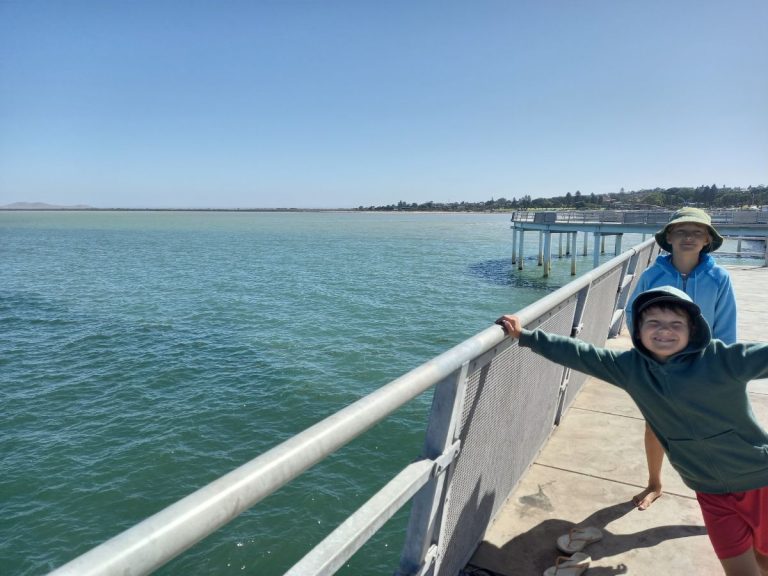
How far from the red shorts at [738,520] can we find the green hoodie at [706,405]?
0.06m

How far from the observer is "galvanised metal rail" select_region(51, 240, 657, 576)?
3.43 feet

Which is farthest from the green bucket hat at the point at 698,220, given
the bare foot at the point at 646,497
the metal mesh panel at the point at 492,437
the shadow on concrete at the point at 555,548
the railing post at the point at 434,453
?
the railing post at the point at 434,453

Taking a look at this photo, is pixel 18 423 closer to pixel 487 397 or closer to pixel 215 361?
pixel 215 361

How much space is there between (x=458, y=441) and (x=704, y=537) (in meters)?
1.80

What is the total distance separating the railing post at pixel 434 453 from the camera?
2.12 meters

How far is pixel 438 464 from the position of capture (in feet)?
6.80

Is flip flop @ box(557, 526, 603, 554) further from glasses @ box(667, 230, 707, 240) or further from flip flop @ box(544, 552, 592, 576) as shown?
glasses @ box(667, 230, 707, 240)

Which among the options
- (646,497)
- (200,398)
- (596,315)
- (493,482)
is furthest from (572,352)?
(200,398)

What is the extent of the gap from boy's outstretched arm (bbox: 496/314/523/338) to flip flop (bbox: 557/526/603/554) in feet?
3.93

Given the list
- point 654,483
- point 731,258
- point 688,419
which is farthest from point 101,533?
point 731,258

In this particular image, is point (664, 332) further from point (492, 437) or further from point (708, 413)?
point (492, 437)

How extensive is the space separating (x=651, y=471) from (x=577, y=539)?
80 cm

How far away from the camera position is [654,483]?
3375 millimetres

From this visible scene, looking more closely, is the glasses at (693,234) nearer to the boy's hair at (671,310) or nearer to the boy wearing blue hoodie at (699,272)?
the boy wearing blue hoodie at (699,272)
